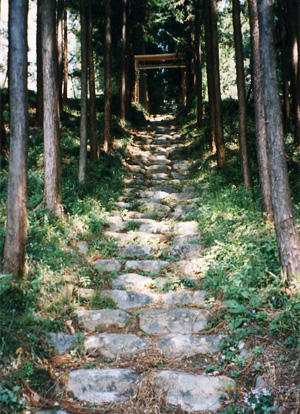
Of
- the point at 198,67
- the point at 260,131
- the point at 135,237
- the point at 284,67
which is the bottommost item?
the point at 135,237

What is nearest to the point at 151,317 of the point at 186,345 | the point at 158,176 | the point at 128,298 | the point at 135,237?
the point at 128,298

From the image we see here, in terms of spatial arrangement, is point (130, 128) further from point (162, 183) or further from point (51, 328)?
point (51, 328)

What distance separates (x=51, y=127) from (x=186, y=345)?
15.0 feet

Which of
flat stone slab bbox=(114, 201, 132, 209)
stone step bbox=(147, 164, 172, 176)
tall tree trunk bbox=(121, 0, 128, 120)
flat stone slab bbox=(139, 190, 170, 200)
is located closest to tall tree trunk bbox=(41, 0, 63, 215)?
flat stone slab bbox=(114, 201, 132, 209)

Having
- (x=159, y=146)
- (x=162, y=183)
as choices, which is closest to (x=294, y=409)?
(x=162, y=183)

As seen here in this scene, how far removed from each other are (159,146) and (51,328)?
11145 mm

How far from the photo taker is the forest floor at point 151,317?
11.5ft

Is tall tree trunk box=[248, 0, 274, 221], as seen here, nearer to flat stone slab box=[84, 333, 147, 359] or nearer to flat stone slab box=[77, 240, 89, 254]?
flat stone slab box=[77, 240, 89, 254]

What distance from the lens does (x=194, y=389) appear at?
3.53 m

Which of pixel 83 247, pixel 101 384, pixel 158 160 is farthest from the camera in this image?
pixel 158 160

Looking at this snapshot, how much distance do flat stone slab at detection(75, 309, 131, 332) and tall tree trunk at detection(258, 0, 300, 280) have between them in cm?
214

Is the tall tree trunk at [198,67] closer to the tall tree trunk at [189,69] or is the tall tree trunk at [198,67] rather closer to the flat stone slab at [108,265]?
the tall tree trunk at [189,69]

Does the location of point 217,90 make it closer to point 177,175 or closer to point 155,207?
point 177,175

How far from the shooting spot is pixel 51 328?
4.34m
